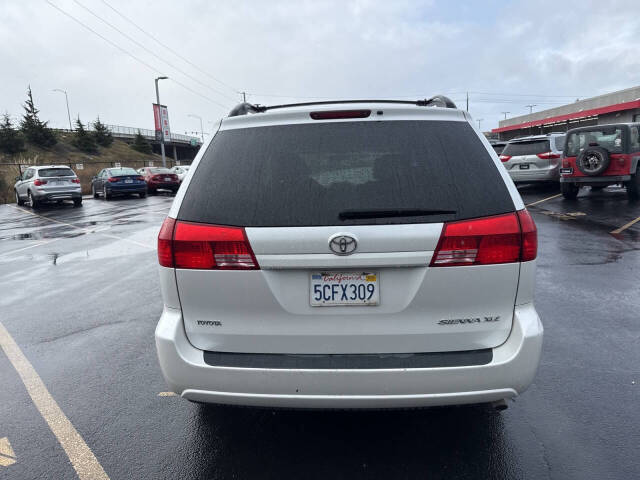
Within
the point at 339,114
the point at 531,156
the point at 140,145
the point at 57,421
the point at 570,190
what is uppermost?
the point at 140,145

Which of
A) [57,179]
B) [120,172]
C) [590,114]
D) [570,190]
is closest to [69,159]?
[120,172]

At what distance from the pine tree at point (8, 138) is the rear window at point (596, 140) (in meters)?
62.7

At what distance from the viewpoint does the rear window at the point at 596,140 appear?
13219 mm

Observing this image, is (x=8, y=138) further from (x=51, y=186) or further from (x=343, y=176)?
(x=343, y=176)

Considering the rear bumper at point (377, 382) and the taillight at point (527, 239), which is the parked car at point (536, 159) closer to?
the taillight at point (527, 239)

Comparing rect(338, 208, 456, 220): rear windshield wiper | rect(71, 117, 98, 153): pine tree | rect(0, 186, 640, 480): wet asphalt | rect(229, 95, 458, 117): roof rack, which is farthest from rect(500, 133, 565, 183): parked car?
rect(71, 117, 98, 153): pine tree

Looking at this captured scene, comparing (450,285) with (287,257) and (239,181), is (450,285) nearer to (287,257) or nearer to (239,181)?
(287,257)

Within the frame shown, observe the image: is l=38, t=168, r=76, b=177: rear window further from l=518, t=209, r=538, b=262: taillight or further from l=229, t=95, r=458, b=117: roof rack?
l=518, t=209, r=538, b=262: taillight

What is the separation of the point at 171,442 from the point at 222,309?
1045 millimetres

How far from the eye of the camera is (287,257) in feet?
7.37

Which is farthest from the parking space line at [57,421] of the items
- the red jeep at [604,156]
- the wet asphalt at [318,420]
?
the red jeep at [604,156]

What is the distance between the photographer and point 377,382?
7.38 feet

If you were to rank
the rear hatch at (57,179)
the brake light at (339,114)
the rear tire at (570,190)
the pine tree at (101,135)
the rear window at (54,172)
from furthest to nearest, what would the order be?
1. the pine tree at (101,135)
2. the rear window at (54,172)
3. the rear hatch at (57,179)
4. the rear tire at (570,190)
5. the brake light at (339,114)

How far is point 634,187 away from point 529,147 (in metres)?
3.80
